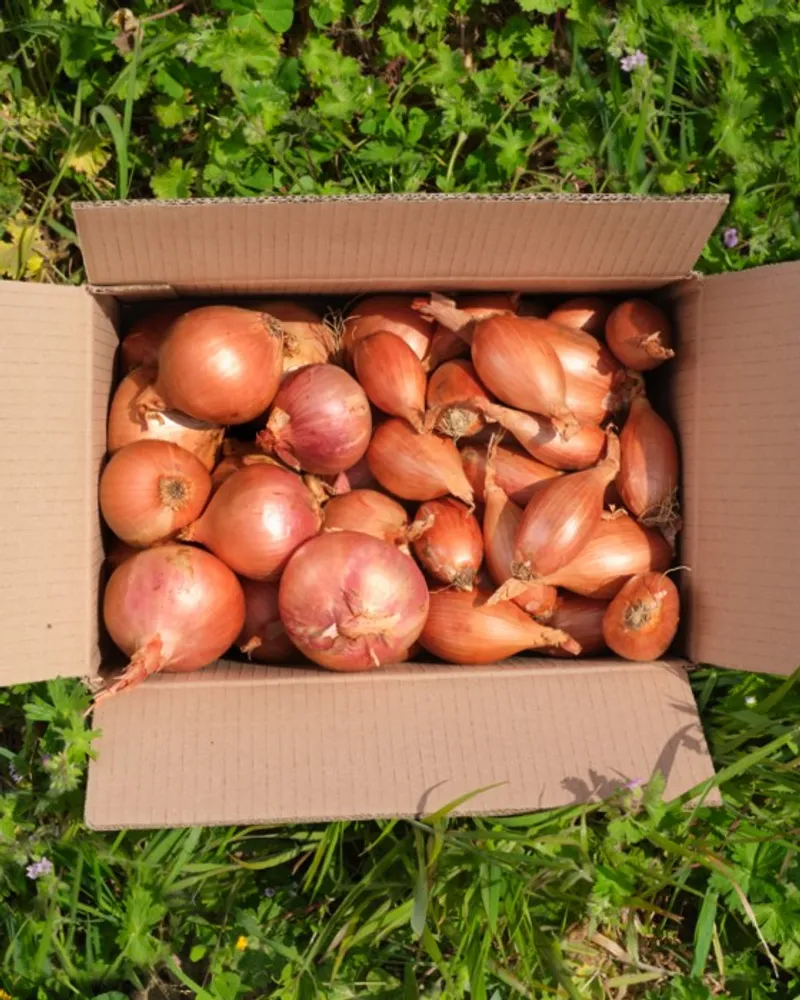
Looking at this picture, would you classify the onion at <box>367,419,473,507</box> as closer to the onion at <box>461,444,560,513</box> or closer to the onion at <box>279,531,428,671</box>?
the onion at <box>461,444,560,513</box>

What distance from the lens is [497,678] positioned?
176cm

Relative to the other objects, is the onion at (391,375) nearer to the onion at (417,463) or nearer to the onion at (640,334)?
the onion at (417,463)

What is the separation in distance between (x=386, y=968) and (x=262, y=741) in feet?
2.49

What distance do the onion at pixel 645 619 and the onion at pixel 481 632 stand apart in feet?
0.35

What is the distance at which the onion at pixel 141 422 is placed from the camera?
190 centimetres

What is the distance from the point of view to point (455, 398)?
6.57ft

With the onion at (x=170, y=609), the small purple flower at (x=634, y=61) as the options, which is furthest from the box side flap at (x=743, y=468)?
the onion at (x=170, y=609)

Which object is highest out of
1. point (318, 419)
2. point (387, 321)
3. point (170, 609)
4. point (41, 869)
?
point (387, 321)

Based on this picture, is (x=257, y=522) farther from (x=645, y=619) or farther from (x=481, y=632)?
(x=645, y=619)

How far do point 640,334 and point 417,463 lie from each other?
575 mm

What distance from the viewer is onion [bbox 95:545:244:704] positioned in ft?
5.64

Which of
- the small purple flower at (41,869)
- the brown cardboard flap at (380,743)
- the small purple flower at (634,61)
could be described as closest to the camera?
the brown cardboard flap at (380,743)

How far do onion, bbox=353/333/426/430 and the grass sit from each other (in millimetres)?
567

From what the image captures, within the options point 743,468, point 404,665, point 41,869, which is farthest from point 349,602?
point 41,869
